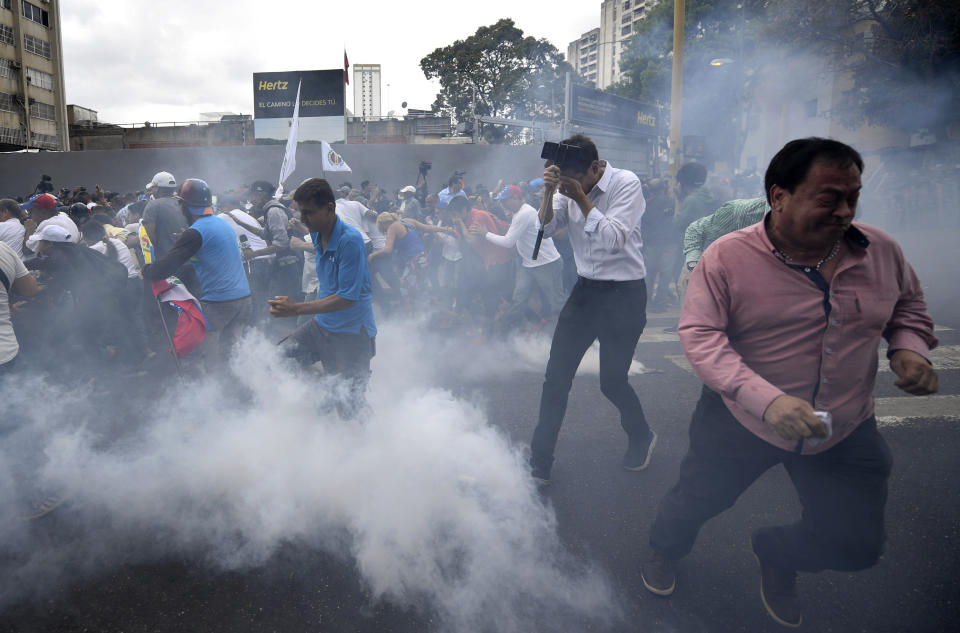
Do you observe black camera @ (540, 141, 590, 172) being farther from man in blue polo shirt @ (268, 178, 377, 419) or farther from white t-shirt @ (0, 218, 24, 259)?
white t-shirt @ (0, 218, 24, 259)

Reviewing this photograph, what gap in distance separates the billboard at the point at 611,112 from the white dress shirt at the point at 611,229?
52.6ft

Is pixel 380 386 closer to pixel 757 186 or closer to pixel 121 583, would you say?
pixel 121 583

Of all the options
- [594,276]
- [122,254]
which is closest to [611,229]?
[594,276]

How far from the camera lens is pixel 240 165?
1931 cm

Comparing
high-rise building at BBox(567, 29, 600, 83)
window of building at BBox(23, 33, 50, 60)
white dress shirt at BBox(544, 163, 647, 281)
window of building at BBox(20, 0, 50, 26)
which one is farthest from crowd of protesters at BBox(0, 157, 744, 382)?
high-rise building at BBox(567, 29, 600, 83)

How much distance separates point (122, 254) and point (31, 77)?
46.7 meters

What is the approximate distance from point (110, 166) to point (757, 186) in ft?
67.2

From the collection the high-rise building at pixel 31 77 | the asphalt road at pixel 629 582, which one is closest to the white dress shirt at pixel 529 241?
the asphalt road at pixel 629 582

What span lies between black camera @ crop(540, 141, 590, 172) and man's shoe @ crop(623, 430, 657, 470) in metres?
1.69

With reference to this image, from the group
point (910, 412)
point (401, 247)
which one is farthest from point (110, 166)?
point (910, 412)

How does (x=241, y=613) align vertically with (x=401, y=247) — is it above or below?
below

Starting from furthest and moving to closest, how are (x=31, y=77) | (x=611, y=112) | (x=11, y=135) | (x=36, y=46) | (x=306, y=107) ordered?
(x=36, y=46), (x=31, y=77), (x=11, y=135), (x=306, y=107), (x=611, y=112)

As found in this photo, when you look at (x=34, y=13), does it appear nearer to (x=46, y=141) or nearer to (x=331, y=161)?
(x=46, y=141)

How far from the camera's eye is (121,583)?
102 inches
